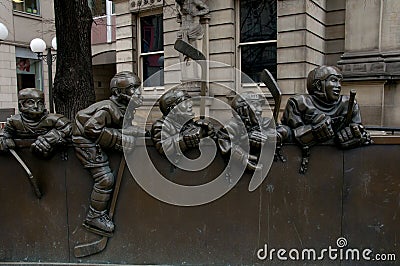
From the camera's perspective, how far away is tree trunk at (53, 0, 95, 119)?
586 centimetres

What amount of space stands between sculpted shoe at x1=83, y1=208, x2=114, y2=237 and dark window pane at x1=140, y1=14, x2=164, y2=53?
1093cm

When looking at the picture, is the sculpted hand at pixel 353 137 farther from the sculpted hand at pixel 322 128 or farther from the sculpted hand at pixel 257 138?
the sculpted hand at pixel 257 138

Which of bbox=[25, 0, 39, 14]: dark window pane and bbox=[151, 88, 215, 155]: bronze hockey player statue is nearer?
bbox=[151, 88, 215, 155]: bronze hockey player statue

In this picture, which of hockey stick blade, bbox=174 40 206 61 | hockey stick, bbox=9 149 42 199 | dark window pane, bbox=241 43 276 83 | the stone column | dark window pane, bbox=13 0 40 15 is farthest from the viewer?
dark window pane, bbox=13 0 40 15

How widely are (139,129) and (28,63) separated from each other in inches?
838

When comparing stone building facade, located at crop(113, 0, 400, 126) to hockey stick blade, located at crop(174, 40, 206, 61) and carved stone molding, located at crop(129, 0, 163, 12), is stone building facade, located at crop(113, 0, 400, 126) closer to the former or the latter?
carved stone molding, located at crop(129, 0, 163, 12)

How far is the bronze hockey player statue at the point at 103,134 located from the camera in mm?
3027

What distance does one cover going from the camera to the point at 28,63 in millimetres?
21625

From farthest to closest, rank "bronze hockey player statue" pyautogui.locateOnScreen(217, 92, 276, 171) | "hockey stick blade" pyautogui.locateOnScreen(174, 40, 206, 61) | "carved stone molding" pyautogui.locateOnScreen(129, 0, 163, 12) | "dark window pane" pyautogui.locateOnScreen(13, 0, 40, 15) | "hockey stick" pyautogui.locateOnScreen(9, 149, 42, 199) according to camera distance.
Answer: "dark window pane" pyautogui.locateOnScreen(13, 0, 40, 15) → "carved stone molding" pyautogui.locateOnScreen(129, 0, 163, 12) → "hockey stick blade" pyautogui.locateOnScreen(174, 40, 206, 61) → "hockey stick" pyautogui.locateOnScreen(9, 149, 42, 199) → "bronze hockey player statue" pyautogui.locateOnScreen(217, 92, 276, 171)
